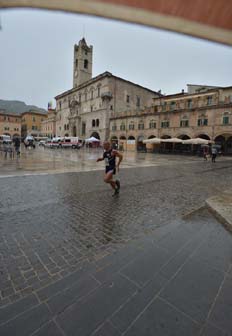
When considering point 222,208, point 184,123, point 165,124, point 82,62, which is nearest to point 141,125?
point 165,124

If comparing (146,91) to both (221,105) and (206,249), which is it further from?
(206,249)

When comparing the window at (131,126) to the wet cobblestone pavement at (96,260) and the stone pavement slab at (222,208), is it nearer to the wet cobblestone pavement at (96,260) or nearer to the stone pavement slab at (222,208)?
the stone pavement slab at (222,208)

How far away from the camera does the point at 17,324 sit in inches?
61.1

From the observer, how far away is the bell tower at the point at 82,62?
57.6m

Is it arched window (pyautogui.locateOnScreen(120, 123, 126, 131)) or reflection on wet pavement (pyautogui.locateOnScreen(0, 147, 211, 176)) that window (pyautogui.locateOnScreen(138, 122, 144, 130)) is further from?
reflection on wet pavement (pyautogui.locateOnScreen(0, 147, 211, 176))

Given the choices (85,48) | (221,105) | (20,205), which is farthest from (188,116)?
(85,48)

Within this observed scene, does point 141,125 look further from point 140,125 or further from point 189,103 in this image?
point 189,103

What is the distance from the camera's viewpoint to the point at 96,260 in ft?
8.27

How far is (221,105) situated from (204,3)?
3280cm

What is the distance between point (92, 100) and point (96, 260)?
5354cm

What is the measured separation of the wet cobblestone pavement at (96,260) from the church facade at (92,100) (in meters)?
40.4

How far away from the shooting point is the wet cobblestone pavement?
1.61 metres

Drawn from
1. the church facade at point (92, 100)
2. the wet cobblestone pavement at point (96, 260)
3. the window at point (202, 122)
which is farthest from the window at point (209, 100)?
the wet cobblestone pavement at point (96, 260)

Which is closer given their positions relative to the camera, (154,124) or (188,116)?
(188,116)
